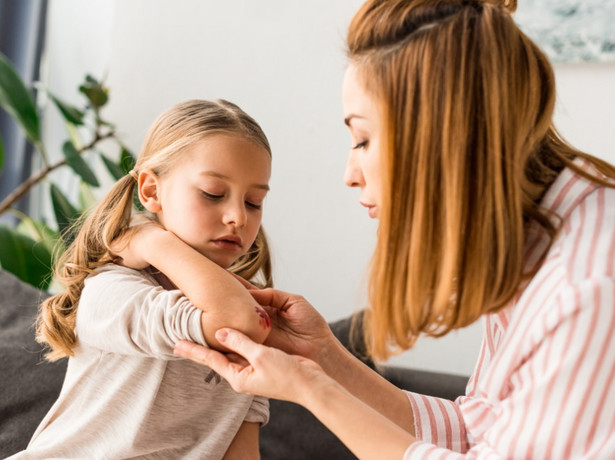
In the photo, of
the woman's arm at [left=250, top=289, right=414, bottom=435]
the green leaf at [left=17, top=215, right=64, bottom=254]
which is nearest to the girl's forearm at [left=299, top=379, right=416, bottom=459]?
the woman's arm at [left=250, top=289, right=414, bottom=435]

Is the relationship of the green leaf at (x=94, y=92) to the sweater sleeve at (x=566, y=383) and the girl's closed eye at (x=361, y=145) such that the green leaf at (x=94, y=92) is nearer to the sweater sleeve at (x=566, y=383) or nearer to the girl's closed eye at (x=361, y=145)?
the girl's closed eye at (x=361, y=145)

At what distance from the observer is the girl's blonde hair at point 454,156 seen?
88 cm

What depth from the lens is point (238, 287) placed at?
105 centimetres

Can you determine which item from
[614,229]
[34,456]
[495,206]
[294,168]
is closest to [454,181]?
[495,206]

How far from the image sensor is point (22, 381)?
167 centimetres

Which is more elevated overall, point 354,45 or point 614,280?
point 354,45

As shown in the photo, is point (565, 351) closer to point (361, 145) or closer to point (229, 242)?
point (361, 145)

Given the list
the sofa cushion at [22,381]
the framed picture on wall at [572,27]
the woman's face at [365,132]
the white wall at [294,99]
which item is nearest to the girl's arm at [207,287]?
the woman's face at [365,132]

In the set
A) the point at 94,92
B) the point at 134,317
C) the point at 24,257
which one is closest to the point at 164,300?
the point at 134,317

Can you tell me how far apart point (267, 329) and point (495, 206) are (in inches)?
15.5

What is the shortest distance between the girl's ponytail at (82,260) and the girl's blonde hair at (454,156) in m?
0.52

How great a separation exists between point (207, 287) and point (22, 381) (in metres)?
0.89

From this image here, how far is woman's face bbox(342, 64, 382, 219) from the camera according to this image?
946 mm

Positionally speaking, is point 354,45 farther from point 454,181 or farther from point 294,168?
point 294,168
